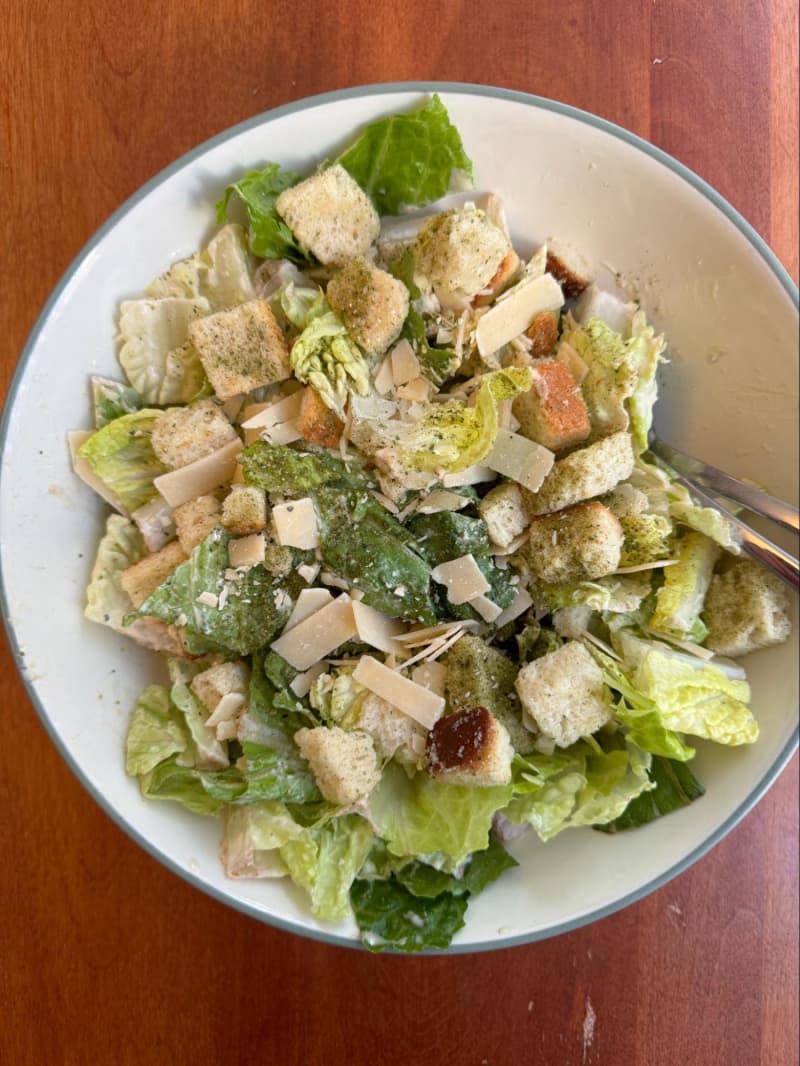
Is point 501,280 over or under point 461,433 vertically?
over

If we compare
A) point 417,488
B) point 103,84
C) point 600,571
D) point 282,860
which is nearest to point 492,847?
point 282,860

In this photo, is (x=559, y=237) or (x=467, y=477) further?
(x=559, y=237)

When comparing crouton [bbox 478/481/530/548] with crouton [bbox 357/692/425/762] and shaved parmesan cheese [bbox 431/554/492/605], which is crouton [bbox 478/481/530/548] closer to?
shaved parmesan cheese [bbox 431/554/492/605]

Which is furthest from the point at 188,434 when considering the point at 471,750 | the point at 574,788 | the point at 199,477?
the point at 574,788

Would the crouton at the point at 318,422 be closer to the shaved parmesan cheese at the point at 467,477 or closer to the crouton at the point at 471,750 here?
the shaved parmesan cheese at the point at 467,477

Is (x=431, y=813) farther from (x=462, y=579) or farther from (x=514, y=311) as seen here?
(x=514, y=311)

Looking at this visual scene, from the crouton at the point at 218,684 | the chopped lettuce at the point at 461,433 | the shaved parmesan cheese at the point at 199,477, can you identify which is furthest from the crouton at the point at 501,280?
the crouton at the point at 218,684

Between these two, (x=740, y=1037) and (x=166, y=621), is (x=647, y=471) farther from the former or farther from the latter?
(x=740, y=1037)
